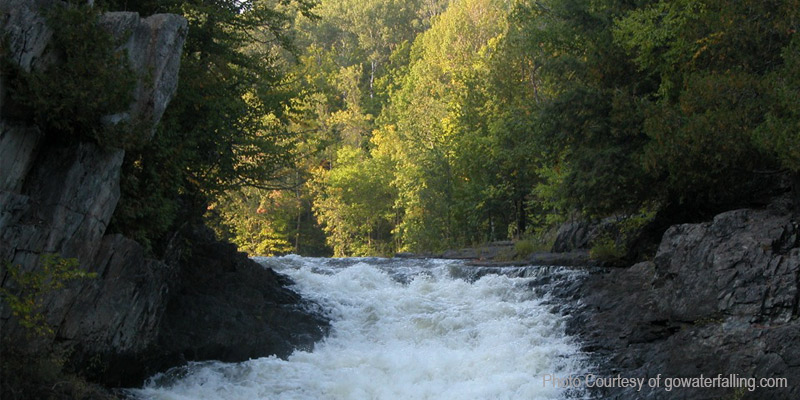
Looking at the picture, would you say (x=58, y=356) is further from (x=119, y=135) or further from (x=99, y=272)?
(x=119, y=135)

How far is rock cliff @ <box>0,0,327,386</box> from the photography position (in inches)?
376

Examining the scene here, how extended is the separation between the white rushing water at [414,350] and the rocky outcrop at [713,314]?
2.96ft

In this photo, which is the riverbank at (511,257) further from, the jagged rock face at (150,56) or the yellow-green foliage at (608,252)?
the jagged rock face at (150,56)

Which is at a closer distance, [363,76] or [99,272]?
[99,272]


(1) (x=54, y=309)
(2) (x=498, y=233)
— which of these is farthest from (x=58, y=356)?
(2) (x=498, y=233)

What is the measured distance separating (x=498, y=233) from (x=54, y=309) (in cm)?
2354

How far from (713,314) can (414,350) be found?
210 inches

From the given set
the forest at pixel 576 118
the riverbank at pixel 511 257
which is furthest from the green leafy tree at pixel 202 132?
the riverbank at pixel 511 257

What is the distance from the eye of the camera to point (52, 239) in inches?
392

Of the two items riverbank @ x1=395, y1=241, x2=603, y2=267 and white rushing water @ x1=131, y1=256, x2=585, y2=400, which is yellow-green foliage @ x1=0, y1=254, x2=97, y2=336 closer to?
white rushing water @ x1=131, y1=256, x2=585, y2=400

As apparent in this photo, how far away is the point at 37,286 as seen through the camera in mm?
9477

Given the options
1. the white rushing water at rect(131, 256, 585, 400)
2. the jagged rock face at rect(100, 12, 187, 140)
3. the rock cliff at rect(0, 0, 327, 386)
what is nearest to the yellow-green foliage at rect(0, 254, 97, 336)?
the rock cliff at rect(0, 0, 327, 386)

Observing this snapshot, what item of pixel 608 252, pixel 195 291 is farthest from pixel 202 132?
pixel 608 252

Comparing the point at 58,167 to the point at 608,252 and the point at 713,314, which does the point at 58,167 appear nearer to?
the point at 713,314
